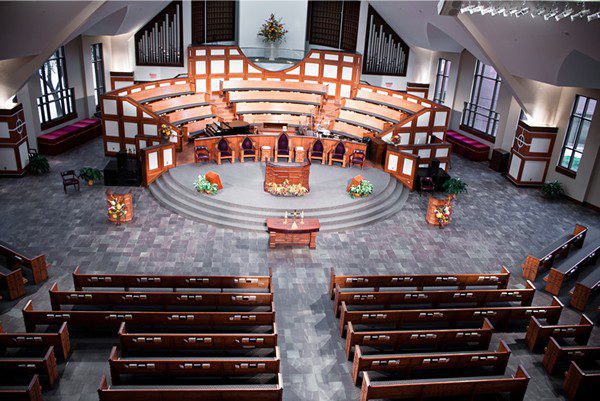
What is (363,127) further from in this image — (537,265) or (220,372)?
(220,372)

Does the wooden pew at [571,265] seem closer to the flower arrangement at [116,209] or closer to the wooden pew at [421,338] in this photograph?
the wooden pew at [421,338]

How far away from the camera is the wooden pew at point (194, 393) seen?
767cm

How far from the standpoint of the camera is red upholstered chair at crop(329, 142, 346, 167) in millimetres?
18047

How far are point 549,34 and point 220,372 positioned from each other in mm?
11177

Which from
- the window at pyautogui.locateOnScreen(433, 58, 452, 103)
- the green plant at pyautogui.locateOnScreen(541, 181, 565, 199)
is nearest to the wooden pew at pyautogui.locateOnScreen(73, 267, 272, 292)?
the green plant at pyautogui.locateOnScreen(541, 181, 565, 199)

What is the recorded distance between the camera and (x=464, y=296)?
10.9m

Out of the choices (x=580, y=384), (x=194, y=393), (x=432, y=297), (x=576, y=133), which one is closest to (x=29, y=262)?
(x=194, y=393)

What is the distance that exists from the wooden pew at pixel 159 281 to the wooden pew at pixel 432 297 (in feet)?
5.58

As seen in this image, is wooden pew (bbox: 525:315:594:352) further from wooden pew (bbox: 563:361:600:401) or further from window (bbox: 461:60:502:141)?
window (bbox: 461:60:502:141)

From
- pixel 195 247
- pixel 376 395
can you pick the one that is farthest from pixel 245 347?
pixel 195 247

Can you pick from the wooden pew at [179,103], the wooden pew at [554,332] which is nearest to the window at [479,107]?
the wooden pew at [179,103]

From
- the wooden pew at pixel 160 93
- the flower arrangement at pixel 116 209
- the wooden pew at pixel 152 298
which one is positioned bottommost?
the wooden pew at pixel 152 298

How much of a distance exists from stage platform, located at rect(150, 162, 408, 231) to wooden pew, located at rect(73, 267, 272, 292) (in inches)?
142

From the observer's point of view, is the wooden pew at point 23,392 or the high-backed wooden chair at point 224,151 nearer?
the wooden pew at point 23,392
